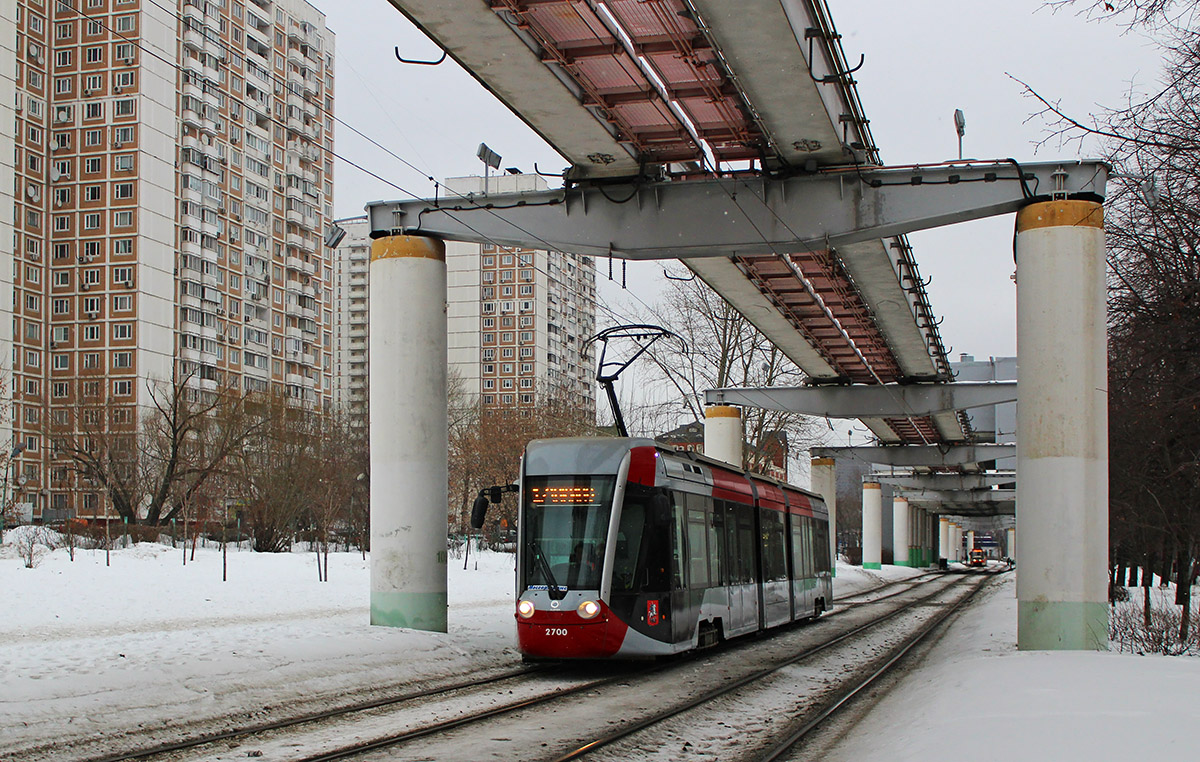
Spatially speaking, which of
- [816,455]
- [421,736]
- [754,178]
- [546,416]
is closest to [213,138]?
[546,416]

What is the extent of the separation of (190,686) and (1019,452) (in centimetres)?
1086

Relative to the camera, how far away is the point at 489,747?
393 inches

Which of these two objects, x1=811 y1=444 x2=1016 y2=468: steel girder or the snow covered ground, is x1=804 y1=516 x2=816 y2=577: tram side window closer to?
the snow covered ground

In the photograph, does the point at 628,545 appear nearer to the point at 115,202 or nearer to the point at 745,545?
the point at 745,545

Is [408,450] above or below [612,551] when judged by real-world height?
above

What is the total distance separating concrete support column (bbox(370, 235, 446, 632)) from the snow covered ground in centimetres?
69

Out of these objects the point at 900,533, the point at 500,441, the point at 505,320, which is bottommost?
the point at 900,533

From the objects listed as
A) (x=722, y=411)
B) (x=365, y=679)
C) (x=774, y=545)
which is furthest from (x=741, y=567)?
(x=722, y=411)

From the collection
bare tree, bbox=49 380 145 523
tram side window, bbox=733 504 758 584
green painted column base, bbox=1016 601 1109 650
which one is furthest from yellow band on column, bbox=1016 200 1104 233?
bare tree, bbox=49 380 145 523

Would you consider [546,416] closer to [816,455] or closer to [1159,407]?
[816,455]

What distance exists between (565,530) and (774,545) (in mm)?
7925

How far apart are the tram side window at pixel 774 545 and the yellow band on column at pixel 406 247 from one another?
7.29 meters

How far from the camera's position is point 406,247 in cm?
1878

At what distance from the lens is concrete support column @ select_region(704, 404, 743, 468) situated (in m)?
38.5
